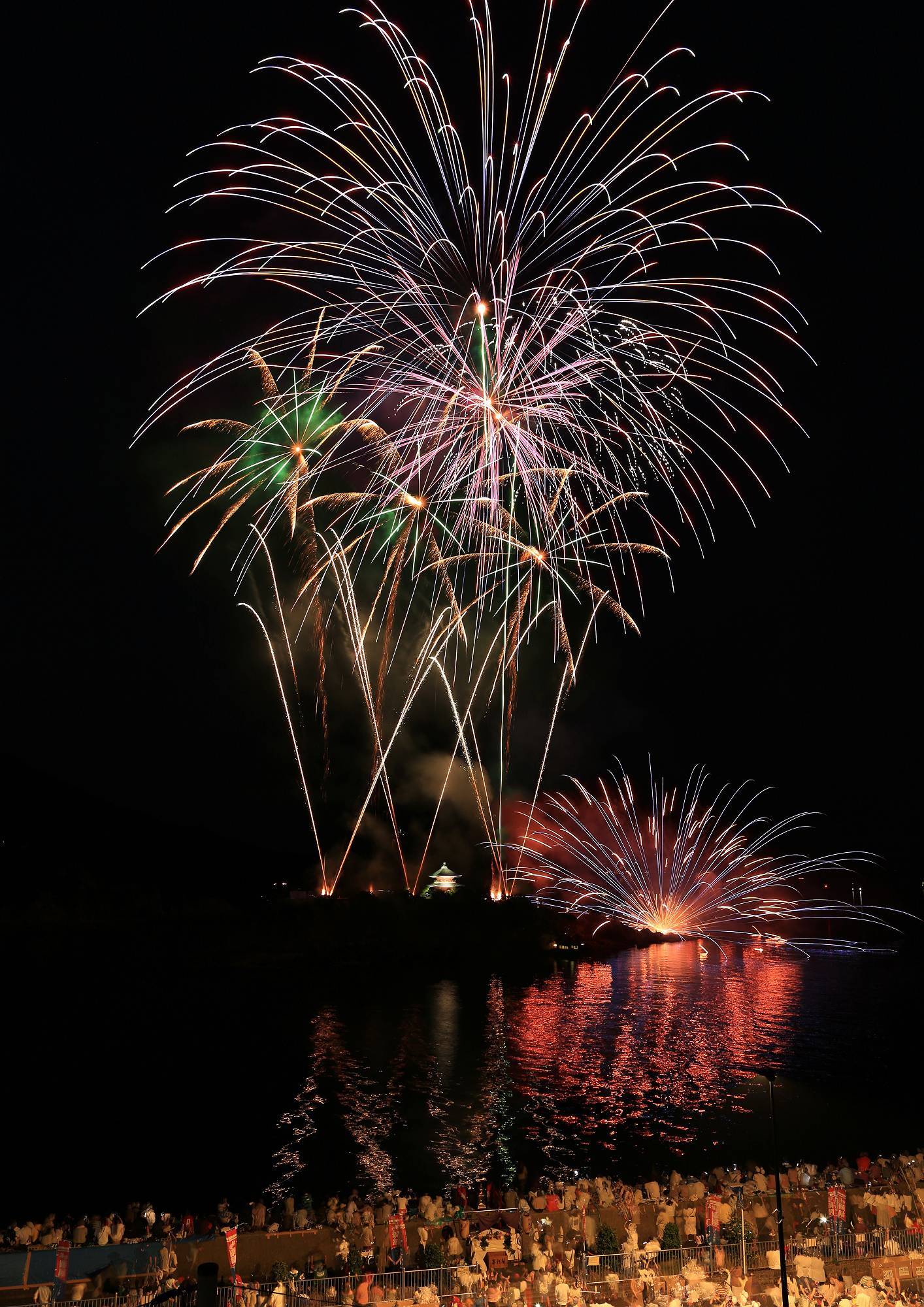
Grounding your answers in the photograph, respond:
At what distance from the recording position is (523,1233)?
549 inches

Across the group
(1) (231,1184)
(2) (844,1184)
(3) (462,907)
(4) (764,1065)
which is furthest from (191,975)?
(2) (844,1184)

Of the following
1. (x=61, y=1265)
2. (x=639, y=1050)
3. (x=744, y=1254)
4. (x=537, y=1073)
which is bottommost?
(x=61, y=1265)

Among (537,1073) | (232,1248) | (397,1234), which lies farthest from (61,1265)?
(537,1073)

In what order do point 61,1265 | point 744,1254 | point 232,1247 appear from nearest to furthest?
1. point 744,1254
2. point 232,1247
3. point 61,1265

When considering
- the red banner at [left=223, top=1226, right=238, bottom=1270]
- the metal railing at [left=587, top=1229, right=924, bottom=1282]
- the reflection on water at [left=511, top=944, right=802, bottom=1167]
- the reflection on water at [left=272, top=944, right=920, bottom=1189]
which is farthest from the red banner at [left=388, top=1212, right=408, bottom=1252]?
the reflection on water at [left=511, top=944, right=802, bottom=1167]

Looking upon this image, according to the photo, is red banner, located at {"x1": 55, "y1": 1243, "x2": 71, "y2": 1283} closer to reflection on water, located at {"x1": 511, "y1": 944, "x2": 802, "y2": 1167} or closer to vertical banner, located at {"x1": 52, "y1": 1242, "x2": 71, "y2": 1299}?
vertical banner, located at {"x1": 52, "y1": 1242, "x2": 71, "y2": 1299}

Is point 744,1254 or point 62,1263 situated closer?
point 744,1254

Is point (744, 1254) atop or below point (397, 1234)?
atop

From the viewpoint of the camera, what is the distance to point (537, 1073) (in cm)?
3638

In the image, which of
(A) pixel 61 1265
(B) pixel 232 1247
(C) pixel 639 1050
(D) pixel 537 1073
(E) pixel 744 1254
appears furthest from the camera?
(C) pixel 639 1050

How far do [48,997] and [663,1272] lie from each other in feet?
161

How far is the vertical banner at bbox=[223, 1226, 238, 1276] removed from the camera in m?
12.7

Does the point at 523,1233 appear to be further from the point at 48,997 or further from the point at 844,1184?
the point at 48,997

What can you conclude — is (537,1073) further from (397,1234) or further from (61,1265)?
(61,1265)
